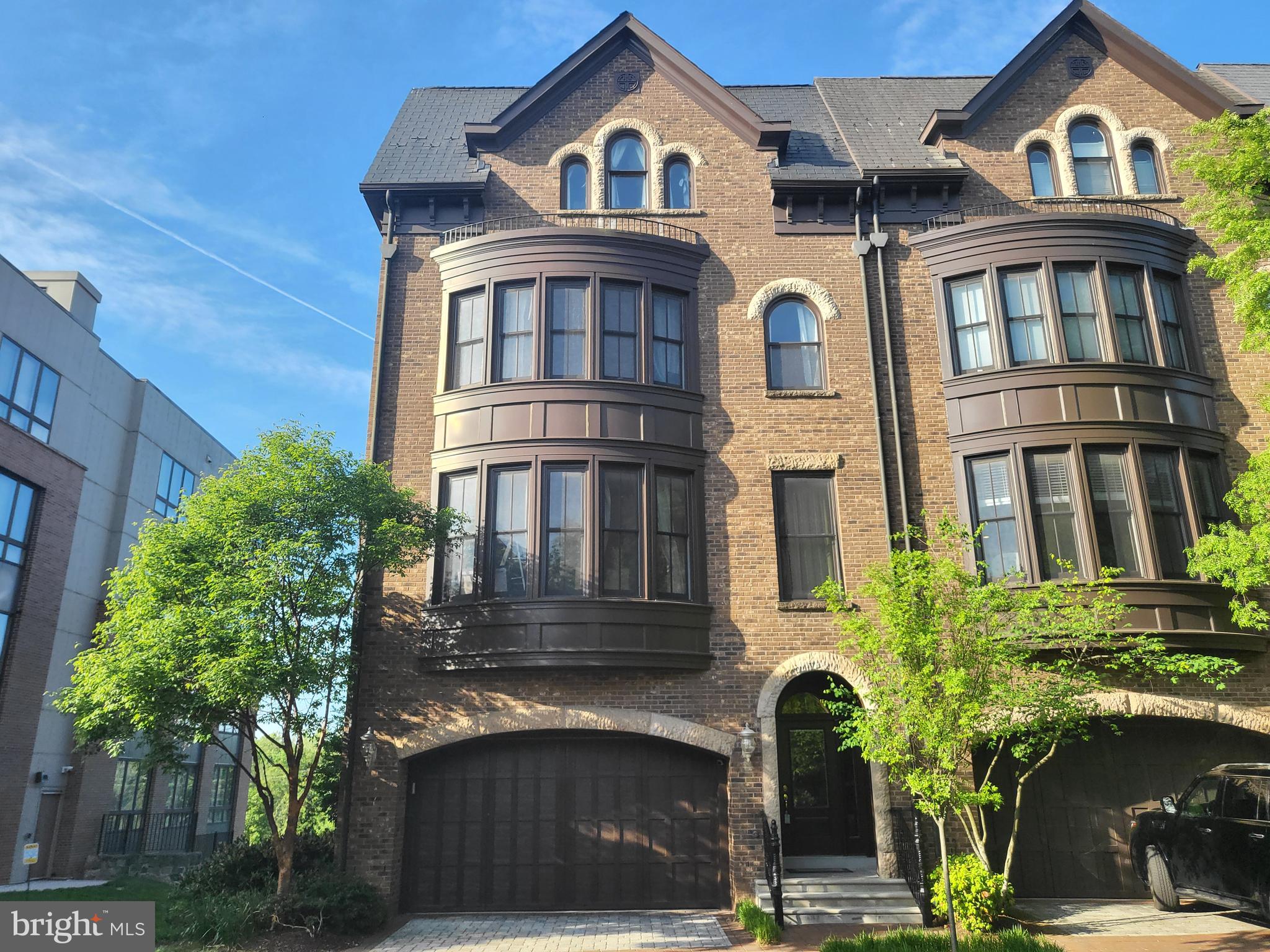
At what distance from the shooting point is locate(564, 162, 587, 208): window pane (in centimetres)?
1709

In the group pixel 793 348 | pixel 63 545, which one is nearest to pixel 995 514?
pixel 793 348

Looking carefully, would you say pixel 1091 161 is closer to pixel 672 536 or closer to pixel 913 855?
pixel 672 536

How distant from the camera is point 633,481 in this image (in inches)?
589

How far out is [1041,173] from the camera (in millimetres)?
17438

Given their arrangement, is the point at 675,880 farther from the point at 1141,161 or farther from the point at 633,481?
the point at 1141,161

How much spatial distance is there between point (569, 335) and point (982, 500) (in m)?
7.40

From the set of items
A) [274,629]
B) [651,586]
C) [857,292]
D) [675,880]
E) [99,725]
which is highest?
[857,292]

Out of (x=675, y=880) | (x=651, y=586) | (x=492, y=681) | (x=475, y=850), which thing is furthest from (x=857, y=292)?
(x=475, y=850)

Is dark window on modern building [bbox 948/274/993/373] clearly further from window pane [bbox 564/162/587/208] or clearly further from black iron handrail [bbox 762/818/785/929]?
black iron handrail [bbox 762/818/785/929]

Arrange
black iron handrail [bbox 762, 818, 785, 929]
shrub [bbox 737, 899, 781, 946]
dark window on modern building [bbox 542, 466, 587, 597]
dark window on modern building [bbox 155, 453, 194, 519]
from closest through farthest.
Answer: shrub [bbox 737, 899, 781, 946]
black iron handrail [bbox 762, 818, 785, 929]
dark window on modern building [bbox 542, 466, 587, 597]
dark window on modern building [bbox 155, 453, 194, 519]

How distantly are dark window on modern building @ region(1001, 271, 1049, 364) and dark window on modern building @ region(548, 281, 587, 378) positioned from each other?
23.8 feet

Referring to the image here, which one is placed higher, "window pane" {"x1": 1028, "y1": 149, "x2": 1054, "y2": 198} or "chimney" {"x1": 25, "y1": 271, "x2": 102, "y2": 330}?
"chimney" {"x1": 25, "y1": 271, "x2": 102, "y2": 330}

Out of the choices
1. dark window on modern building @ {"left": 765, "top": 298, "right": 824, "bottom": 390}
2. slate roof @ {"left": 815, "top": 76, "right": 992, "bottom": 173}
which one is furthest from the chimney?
slate roof @ {"left": 815, "top": 76, "right": 992, "bottom": 173}

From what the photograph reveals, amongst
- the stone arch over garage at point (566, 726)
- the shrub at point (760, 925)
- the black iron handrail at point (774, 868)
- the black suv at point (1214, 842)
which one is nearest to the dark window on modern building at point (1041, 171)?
the black suv at point (1214, 842)
